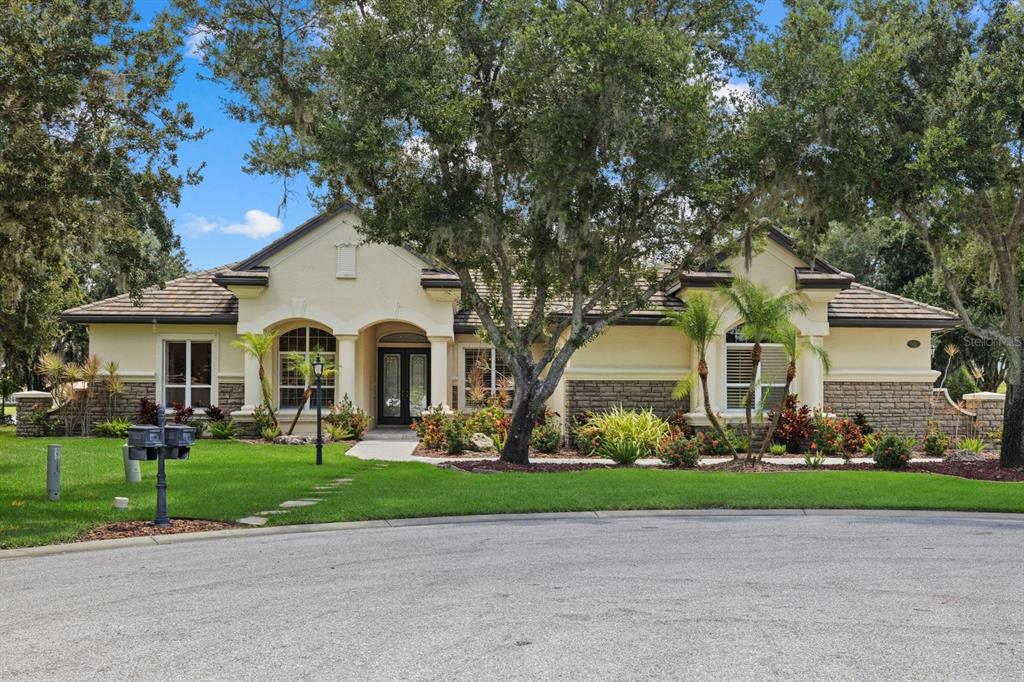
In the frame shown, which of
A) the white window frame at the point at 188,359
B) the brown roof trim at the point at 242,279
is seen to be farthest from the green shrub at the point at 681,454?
the white window frame at the point at 188,359

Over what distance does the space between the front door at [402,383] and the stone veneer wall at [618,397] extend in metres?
5.56

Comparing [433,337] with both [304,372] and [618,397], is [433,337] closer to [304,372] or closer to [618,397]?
Answer: [304,372]

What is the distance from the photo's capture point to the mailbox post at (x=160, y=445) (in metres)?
10.4

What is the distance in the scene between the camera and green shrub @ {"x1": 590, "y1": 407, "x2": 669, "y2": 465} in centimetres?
1903

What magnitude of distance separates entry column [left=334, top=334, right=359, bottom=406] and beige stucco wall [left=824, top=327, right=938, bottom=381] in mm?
11858

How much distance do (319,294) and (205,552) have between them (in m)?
14.6

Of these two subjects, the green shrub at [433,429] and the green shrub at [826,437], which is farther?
the green shrub at [433,429]

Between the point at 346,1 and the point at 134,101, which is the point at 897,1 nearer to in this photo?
the point at 346,1

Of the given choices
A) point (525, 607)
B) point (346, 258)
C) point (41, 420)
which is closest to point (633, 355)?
point (346, 258)

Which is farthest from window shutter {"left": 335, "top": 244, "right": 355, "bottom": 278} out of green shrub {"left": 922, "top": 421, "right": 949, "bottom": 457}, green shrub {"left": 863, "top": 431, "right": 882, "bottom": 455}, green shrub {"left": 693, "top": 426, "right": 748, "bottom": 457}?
green shrub {"left": 922, "top": 421, "right": 949, "bottom": 457}

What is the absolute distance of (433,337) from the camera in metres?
23.1

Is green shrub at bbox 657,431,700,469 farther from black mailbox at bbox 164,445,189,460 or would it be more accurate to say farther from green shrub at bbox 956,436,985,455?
black mailbox at bbox 164,445,189,460

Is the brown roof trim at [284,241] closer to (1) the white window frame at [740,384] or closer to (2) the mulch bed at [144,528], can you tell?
(1) the white window frame at [740,384]

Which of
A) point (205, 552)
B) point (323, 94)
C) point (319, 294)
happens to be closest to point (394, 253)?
point (319, 294)
